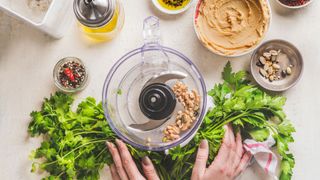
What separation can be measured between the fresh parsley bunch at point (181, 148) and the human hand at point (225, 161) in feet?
Answer: 0.08

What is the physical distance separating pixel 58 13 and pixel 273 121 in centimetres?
80

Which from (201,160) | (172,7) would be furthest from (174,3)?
(201,160)

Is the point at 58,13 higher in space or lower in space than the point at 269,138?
higher

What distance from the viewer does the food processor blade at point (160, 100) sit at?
1.42 m

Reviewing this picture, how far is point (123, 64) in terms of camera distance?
1.54m

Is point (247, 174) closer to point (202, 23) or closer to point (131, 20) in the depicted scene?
point (202, 23)

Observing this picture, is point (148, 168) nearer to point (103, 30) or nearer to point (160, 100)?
point (160, 100)

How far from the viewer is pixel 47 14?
4.75 feet

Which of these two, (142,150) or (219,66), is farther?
(219,66)

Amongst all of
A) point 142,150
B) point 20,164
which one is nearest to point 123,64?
point 142,150

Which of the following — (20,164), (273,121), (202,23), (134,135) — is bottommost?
(273,121)

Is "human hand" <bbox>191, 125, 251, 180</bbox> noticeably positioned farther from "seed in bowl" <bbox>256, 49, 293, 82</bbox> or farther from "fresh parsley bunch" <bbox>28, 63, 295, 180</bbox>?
"seed in bowl" <bbox>256, 49, 293, 82</bbox>

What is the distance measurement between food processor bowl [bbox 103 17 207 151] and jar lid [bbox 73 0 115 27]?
134 mm

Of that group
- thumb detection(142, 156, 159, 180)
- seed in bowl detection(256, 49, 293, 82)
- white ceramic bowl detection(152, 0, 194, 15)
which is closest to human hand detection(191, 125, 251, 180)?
thumb detection(142, 156, 159, 180)
